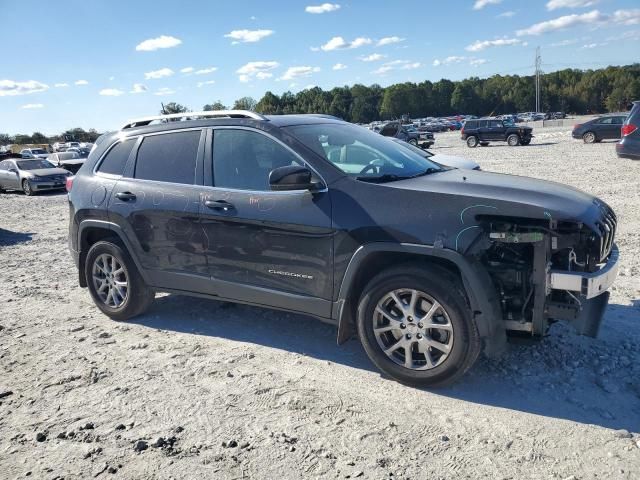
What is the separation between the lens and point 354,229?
3.91m

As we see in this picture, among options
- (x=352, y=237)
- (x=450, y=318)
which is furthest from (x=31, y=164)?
(x=450, y=318)

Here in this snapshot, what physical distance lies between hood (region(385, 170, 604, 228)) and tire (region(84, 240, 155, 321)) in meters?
2.73

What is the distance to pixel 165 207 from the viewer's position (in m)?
4.89

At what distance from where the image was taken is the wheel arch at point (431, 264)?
3557 millimetres

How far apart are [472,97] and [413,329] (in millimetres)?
157829

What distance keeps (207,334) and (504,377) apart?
2590 mm

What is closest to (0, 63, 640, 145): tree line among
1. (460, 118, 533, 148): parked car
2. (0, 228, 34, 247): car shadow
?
(460, 118, 533, 148): parked car

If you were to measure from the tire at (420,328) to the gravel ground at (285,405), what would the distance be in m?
0.17

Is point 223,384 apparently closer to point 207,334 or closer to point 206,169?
point 207,334

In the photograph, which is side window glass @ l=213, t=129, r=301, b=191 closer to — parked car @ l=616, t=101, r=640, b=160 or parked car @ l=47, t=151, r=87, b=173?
parked car @ l=616, t=101, r=640, b=160

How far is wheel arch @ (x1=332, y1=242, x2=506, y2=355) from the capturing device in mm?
3557

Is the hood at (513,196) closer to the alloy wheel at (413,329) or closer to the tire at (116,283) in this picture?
the alloy wheel at (413,329)

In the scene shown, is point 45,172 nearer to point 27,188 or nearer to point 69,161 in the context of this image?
point 27,188

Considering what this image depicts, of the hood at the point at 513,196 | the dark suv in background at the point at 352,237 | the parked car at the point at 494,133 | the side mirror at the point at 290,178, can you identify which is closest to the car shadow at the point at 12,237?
the dark suv in background at the point at 352,237
